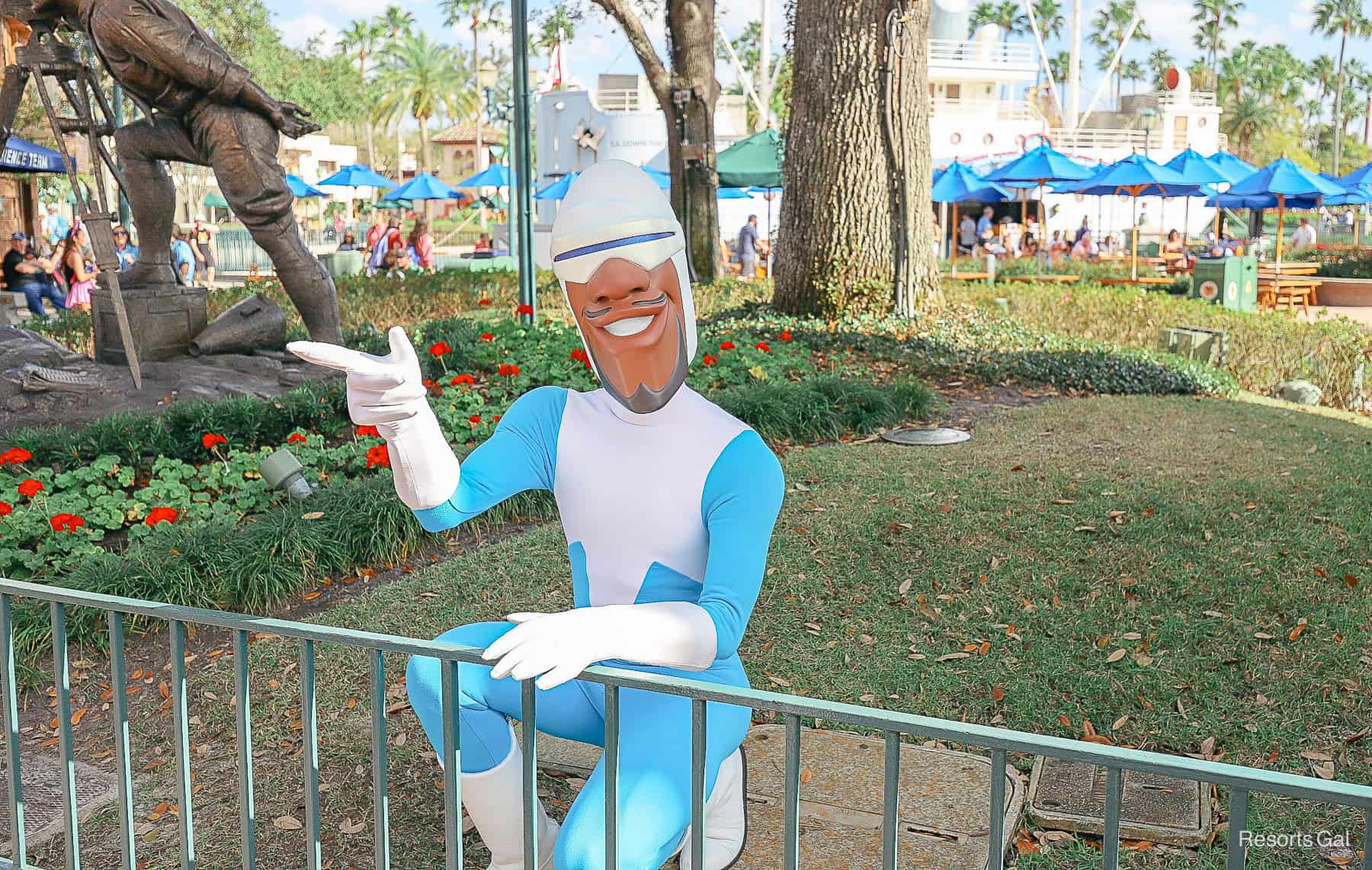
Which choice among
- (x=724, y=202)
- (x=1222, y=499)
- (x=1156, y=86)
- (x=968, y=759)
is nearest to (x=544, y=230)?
(x=724, y=202)

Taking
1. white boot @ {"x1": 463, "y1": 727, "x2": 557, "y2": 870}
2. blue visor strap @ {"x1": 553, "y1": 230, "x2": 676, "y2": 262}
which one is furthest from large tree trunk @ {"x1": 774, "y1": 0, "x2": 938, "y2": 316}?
white boot @ {"x1": 463, "y1": 727, "x2": 557, "y2": 870}

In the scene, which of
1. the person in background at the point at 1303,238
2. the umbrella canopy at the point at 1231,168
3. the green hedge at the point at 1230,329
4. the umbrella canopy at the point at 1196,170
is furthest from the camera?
the person in background at the point at 1303,238

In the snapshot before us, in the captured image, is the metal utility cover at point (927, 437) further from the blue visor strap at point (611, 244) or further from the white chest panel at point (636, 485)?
the blue visor strap at point (611, 244)

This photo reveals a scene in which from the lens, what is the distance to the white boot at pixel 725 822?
113 inches

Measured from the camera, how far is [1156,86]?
86.9 meters

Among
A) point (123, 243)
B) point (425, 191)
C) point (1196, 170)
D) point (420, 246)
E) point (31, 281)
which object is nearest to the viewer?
point (31, 281)

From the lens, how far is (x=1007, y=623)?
4.88 m

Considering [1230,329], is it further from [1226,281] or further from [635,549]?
[635,549]

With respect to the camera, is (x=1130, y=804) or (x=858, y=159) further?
(x=858, y=159)

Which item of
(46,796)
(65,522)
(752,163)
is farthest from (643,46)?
(46,796)

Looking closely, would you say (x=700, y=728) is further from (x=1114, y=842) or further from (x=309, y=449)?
(x=309, y=449)

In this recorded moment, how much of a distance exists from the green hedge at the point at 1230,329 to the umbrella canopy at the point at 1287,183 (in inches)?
331

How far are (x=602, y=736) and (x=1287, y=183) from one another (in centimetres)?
2102

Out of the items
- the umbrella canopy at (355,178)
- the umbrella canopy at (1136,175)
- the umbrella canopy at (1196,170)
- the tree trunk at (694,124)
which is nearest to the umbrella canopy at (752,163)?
the tree trunk at (694,124)
